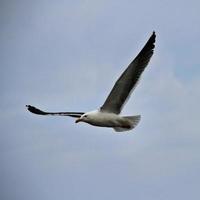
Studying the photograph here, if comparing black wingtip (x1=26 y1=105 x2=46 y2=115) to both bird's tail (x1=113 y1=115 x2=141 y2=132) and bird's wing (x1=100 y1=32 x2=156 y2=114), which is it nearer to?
bird's wing (x1=100 y1=32 x2=156 y2=114)

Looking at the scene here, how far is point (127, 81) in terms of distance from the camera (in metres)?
19.1

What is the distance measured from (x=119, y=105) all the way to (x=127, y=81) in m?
0.96

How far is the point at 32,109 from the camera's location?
2320 centimetres

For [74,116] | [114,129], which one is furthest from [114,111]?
[74,116]

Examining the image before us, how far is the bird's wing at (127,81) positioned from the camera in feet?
60.5

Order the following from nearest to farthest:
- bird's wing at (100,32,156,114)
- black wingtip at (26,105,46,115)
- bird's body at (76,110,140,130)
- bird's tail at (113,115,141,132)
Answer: bird's wing at (100,32,156,114), bird's tail at (113,115,141,132), bird's body at (76,110,140,130), black wingtip at (26,105,46,115)

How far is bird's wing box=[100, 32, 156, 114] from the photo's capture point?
60.5ft

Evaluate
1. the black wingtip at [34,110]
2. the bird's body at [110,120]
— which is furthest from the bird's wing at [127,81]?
the black wingtip at [34,110]

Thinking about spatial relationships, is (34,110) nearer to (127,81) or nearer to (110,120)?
(110,120)

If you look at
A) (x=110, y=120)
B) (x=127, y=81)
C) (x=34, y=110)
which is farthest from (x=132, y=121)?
(x=34, y=110)

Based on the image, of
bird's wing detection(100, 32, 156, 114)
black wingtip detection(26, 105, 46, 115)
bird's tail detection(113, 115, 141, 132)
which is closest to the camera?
bird's wing detection(100, 32, 156, 114)

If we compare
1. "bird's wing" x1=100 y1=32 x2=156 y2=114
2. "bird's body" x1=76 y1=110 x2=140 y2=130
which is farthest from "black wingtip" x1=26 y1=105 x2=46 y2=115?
"bird's wing" x1=100 y1=32 x2=156 y2=114

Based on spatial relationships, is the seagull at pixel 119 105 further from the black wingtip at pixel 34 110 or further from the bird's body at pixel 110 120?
the black wingtip at pixel 34 110

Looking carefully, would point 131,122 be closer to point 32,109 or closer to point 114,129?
point 114,129
